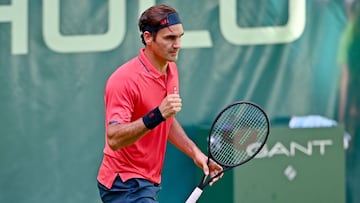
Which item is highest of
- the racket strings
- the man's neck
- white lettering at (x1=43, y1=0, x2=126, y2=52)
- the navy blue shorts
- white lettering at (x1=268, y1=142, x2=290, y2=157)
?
the man's neck

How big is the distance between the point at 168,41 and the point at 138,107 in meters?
0.31

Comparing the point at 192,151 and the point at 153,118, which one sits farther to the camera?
the point at 192,151

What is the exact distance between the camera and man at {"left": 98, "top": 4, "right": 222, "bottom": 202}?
163 inches

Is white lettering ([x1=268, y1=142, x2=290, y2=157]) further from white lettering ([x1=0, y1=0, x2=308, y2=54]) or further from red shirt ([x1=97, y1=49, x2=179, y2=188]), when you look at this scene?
red shirt ([x1=97, y1=49, x2=179, y2=188])

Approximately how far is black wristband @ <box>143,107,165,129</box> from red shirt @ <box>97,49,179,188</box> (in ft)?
0.65

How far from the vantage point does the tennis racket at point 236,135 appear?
4395 mm

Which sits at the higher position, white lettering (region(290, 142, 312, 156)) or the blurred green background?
the blurred green background

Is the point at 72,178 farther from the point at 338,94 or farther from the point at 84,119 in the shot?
the point at 338,94

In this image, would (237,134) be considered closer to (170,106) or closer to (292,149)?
(292,149)

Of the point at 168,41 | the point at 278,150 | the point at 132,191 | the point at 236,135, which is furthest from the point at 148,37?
the point at 278,150

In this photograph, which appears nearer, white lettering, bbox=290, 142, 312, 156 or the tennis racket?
the tennis racket

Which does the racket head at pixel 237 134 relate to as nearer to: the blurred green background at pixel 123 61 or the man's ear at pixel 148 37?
the man's ear at pixel 148 37

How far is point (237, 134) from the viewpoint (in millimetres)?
4949

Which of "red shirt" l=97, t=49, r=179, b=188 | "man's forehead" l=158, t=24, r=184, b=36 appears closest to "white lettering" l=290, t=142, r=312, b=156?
"red shirt" l=97, t=49, r=179, b=188
